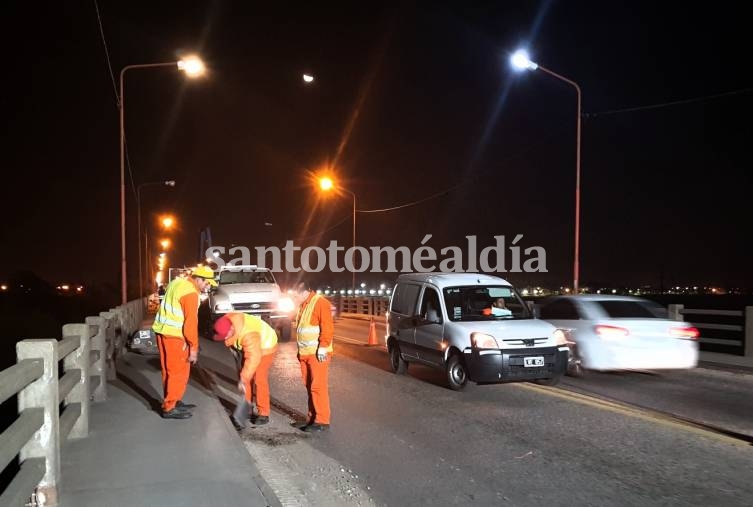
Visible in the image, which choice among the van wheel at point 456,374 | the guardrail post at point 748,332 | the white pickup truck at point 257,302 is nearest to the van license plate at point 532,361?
the van wheel at point 456,374

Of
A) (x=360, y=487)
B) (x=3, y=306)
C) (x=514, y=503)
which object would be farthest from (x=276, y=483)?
(x=3, y=306)

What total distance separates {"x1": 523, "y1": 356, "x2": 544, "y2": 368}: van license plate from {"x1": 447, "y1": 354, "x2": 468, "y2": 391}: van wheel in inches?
36.1

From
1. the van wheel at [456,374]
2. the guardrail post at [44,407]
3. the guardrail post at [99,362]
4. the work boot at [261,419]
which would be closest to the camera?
the guardrail post at [44,407]

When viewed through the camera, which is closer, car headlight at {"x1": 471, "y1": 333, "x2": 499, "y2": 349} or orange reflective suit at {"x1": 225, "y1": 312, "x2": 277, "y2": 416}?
orange reflective suit at {"x1": 225, "y1": 312, "x2": 277, "y2": 416}

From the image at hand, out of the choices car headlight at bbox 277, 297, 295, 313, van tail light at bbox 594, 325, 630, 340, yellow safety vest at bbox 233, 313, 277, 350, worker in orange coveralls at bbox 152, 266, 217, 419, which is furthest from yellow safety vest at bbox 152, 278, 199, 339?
car headlight at bbox 277, 297, 295, 313

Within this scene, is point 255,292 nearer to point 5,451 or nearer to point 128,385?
point 128,385

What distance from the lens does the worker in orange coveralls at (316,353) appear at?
7.20 metres

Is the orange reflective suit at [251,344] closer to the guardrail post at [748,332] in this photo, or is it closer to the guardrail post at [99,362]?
the guardrail post at [99,362]

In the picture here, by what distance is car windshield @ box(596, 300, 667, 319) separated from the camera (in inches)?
448

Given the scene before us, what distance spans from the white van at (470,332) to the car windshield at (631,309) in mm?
1599

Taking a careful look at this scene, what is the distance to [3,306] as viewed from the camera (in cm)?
3441

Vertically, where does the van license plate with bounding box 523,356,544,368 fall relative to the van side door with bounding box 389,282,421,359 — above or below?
below

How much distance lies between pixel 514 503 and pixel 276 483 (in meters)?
1.98

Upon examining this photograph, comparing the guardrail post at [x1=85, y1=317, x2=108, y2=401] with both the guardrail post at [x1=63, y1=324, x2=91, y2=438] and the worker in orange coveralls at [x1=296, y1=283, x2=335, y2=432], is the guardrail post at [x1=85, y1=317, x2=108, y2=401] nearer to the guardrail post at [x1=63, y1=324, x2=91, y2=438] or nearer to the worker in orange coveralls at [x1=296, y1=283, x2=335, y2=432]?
the guardrail post at [x1=63, y1=324, x2=91, y2=438]
